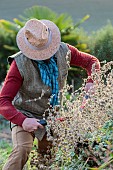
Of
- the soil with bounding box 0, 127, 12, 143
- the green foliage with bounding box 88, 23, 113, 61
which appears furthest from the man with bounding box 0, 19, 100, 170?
the green foliage with bounding box 88, 23, 113, 61

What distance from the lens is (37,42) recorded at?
408 centimetres

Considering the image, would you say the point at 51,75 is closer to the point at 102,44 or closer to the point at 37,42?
the point at 37,42

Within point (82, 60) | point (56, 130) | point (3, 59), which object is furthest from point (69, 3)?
point (56, 130)

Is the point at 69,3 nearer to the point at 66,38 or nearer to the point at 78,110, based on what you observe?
the point at 66,38

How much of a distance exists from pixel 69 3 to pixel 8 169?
13762 mm

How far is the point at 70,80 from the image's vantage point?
770 centimetres

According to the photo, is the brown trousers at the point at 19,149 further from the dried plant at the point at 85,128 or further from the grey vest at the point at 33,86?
the dried plant at the point at 85,128

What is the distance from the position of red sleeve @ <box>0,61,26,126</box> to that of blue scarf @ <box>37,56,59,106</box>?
19 centimetres

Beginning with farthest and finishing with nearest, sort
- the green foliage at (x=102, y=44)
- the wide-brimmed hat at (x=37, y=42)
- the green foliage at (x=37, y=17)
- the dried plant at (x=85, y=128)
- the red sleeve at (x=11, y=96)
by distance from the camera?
the green foliage at (x=37, y=17)
the green foliage at (x=102, y=44)
the wide-brimmed hat at (x=37, y=42)
the red sleeve at (x=11, y=96)
the dried plant at (x=85, y=128)

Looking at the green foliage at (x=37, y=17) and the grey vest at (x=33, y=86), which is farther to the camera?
the green foliage at (x=37, y=17)

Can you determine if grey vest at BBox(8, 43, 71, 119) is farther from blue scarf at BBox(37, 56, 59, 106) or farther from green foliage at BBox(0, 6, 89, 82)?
green foliage at BBox(0, 6, 89, 82)

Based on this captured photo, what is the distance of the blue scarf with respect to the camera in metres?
4.16

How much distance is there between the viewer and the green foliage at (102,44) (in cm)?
729

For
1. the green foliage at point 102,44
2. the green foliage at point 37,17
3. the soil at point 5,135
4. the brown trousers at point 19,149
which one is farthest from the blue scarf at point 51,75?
the green foliage at point 37,17
